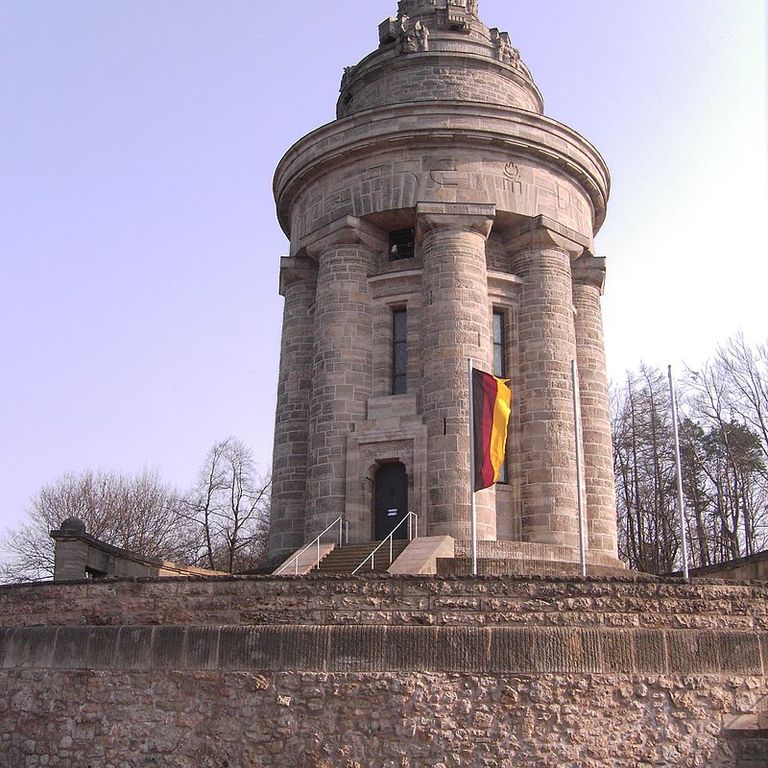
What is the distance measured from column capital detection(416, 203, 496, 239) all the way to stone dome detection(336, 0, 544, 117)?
3984 mm

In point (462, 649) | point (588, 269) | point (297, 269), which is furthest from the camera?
point (588, 269)

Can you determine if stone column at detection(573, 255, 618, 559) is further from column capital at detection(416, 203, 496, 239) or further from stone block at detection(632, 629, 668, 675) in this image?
stone block at detection(632, 629, 668, 675)

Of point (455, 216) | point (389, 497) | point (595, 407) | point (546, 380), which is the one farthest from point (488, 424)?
point (595, 407)

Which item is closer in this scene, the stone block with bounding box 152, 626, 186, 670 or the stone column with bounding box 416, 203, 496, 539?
the stone block with bounding box 152, 626, 186, 670

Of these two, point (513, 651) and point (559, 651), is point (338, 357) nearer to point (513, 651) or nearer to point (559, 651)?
point (513, 651)

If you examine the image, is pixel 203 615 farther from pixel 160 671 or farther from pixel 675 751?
pixel 675 751

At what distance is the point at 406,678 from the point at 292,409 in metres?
13.4

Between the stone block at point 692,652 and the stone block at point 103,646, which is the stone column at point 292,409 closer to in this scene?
the stone block at point 103,646

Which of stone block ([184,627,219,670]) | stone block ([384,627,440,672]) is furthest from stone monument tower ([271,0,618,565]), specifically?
stone block ([184,627,219,670])

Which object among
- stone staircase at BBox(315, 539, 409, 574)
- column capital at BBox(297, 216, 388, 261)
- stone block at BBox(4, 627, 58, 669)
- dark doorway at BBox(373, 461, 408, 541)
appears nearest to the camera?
stone block at BBox(4, 627, 58, 669)

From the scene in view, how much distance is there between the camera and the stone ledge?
10.7 metres

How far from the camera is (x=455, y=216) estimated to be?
22.1 metres

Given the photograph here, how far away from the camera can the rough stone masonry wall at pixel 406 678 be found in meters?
10.5

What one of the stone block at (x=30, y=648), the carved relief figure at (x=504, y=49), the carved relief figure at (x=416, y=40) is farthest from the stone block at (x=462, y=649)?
the carved relief figure at (x=504, y=49)
